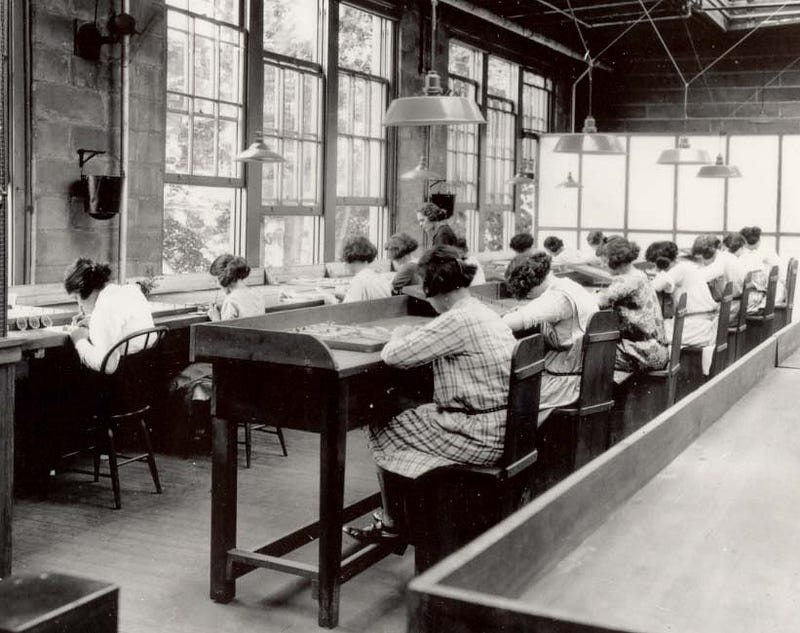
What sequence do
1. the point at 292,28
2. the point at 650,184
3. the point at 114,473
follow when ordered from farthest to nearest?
the point at 650,184 → the point at 292,28 → the point at 114,473

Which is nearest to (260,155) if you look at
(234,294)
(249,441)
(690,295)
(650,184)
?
(234,294)

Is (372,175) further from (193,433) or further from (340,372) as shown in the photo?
(340,372)

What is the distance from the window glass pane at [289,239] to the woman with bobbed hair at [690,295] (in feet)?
9.64

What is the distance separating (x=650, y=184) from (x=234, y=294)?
8.65 metres

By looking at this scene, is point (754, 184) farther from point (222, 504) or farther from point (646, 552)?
point (646, 552)

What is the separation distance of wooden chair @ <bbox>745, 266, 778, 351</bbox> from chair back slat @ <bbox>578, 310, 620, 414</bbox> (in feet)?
10.9

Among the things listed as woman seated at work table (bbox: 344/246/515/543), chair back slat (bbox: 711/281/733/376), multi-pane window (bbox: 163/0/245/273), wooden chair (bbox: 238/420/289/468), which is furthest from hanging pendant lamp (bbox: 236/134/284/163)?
woman seated at work table (bbox: 344/246/515/543)

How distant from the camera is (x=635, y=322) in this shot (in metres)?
4.88

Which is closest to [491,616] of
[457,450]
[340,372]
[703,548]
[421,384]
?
[703,548]

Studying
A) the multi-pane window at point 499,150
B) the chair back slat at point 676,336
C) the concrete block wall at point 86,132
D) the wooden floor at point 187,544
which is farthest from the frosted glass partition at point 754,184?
the wooden floor at point 187,544

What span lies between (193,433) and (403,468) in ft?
8.28

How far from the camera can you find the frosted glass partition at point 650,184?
12.4 meters

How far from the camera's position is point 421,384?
3547mm

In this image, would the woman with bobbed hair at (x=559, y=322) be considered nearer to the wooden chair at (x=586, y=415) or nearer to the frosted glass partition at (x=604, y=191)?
the wooden chair at (x=586, y=415)
